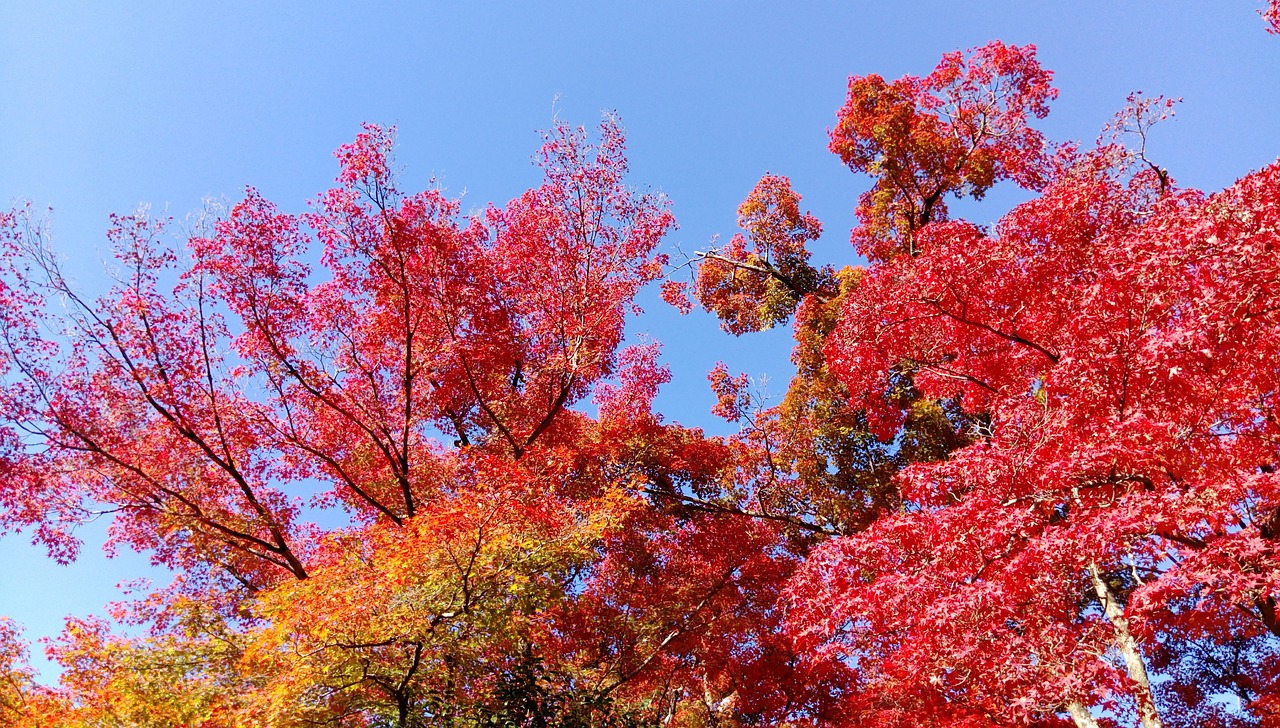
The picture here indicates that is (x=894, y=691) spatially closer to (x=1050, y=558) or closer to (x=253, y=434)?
(x=1050, y=558)

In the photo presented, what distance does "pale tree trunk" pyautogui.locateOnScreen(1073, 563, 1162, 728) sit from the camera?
6531 millimetres

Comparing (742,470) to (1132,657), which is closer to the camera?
(1132,657)

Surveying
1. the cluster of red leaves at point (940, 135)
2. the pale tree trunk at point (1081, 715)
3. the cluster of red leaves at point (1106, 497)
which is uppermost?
the cluster of red leaves at point (940, 135)

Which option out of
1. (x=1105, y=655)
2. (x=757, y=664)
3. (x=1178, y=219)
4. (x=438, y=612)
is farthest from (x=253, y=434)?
(x=1178, y=219)

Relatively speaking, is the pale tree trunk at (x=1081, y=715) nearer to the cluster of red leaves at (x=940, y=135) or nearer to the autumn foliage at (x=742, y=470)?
the autumn foliage at (x=742, y=470)

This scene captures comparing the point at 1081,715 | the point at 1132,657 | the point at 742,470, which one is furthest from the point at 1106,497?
the point at 742,470

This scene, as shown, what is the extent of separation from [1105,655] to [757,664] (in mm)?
6642

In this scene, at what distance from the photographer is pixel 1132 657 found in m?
6.84

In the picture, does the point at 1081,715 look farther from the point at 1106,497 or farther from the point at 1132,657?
the point at 1106,497

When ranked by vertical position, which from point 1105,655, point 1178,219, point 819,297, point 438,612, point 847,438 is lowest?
point 1105,655

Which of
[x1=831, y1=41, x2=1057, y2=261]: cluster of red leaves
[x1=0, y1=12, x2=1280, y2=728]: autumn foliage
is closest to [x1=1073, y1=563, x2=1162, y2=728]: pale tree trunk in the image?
[x1=0, y1=12, x2=1280, y2=728]: autumn foliage

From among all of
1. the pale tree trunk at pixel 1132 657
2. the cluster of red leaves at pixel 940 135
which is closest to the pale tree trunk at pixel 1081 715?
the pale tree trunk at pixel 1132 657

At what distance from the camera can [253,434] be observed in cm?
1108

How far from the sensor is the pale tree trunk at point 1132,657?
21.4 ft
